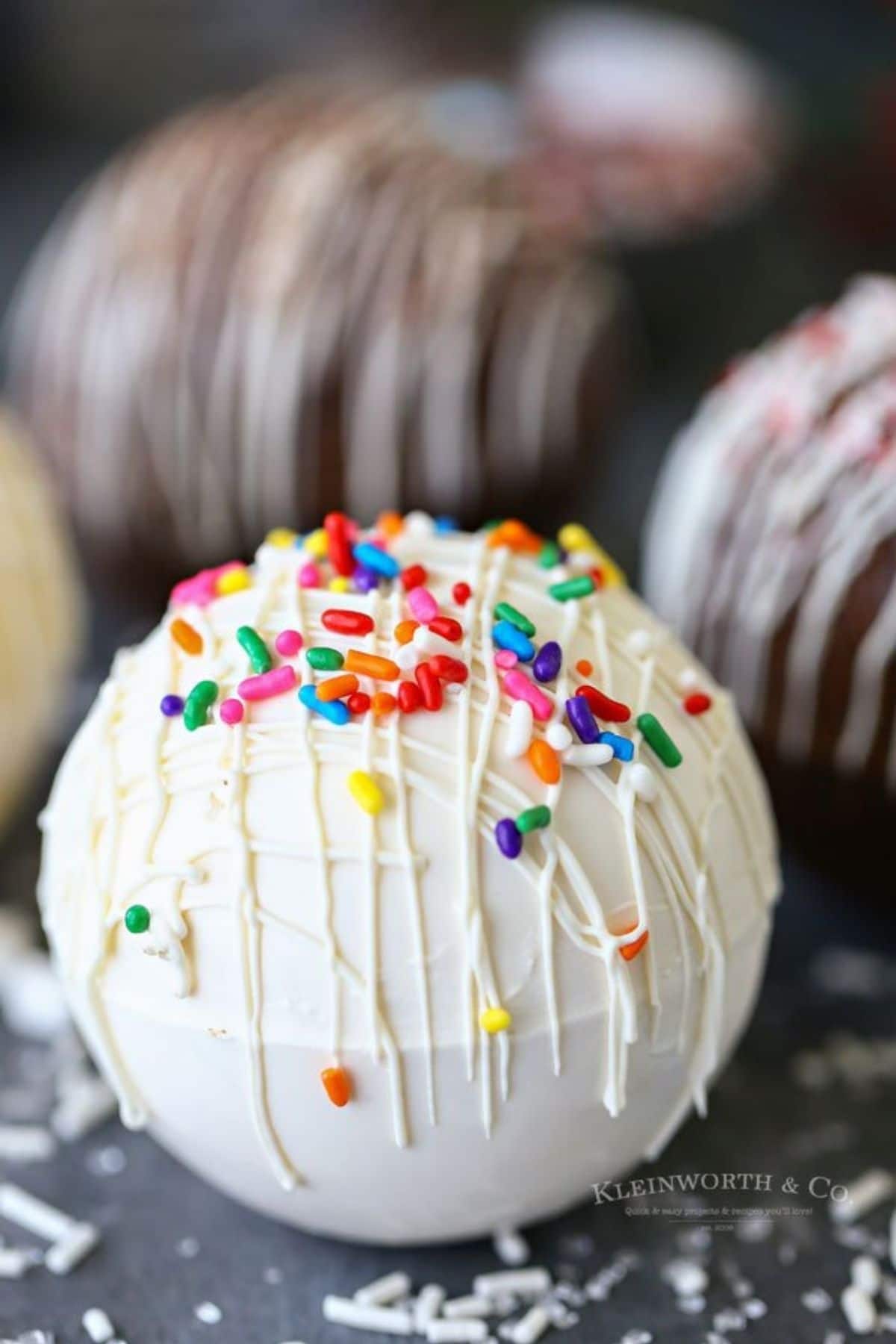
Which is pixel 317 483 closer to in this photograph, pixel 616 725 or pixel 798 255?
pixel 616 725

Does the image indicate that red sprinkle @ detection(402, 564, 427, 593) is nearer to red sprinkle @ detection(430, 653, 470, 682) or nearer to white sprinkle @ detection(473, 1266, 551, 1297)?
red sprinkle @ detection(430, 653, 470, 682)

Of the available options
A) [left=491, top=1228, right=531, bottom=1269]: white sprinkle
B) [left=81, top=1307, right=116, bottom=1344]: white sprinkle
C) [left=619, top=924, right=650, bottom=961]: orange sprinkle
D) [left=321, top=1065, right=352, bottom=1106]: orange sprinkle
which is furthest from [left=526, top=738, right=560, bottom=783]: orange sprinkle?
[left=81, top=1307, right=116, bottom=1344]: white sprinkle

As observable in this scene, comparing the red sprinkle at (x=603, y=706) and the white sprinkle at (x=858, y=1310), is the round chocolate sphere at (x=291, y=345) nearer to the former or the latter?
the red sprinkle at (x=603, y=706)

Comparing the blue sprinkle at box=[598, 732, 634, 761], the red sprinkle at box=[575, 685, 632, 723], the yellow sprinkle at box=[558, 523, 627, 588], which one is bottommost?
the blue sprinkle at box=[598, 732, 634, 761]

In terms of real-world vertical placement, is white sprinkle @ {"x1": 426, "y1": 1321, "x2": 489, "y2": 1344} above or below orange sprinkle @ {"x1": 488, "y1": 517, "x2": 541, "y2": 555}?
below

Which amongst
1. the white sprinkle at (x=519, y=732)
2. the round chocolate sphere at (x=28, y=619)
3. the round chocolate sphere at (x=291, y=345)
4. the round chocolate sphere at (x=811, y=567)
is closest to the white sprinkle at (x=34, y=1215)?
the round chocolate sphere at (x=28, y=619)

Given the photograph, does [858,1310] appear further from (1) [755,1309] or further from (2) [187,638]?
(2) [187,638]

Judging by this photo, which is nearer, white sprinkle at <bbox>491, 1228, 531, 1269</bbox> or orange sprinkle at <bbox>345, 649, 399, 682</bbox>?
orange sprinkle at <bbox>345, 649, 399, 682</bbox>
